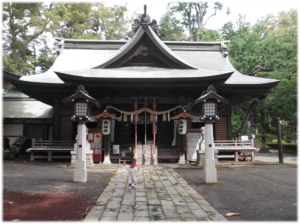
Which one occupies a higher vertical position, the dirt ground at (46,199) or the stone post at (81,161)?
the stone post at (81,161)

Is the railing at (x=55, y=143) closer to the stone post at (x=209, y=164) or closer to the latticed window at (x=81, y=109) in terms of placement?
the latticed window at (x=81, y=109)

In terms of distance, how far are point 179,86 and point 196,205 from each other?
26.5 feet

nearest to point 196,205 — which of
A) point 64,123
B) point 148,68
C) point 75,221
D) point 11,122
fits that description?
point 75,221

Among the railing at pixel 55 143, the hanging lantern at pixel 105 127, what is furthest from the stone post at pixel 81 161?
the railing at pixel 55 143

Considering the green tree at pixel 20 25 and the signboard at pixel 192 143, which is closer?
the signboard at pixel 192 143

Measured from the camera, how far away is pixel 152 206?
208 inches

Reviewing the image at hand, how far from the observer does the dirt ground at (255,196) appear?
4.75 meters

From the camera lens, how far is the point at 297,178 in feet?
29.4

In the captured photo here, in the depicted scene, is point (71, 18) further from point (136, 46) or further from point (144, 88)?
point (144, 88)

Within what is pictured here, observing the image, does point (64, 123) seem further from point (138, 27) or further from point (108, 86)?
point (138, 27)

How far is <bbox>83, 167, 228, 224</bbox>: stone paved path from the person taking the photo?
4.48 metres

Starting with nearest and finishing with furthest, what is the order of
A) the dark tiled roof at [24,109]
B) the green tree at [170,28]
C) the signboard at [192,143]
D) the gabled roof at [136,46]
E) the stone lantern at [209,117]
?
the stone lantern at [209,117], the signboard at [192,143], the gabled roof at [136,46], the dark tiled roof at [24,109], the green tree at [170,28]

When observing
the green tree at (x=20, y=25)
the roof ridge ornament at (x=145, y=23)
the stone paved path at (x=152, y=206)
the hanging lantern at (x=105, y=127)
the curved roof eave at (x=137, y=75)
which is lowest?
the stone paved path at (x=152, y=206)

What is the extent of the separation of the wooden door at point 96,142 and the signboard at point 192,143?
520 centimetres
